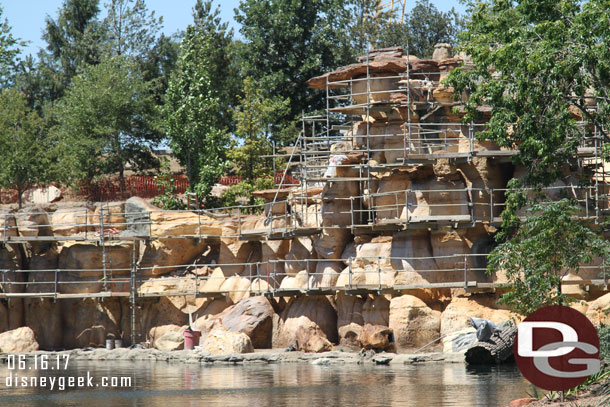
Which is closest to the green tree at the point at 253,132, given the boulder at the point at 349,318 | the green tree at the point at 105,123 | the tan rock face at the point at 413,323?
the green tree at the point at 105,123

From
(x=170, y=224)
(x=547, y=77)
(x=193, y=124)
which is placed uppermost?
(x=193, y=124)

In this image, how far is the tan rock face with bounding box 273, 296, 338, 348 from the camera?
40531 millimetres

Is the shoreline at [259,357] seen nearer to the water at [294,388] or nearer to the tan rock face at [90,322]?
the water at [294,388]

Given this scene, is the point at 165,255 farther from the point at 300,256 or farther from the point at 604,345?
the point at 604,345

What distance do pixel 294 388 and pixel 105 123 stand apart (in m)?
33.3

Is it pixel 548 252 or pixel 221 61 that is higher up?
pixel 221 61

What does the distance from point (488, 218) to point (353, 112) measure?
7297 mm

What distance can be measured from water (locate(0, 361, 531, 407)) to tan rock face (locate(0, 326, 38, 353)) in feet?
27.6

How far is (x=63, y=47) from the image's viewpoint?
236ft

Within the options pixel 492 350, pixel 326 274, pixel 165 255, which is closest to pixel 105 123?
pixel 165 255

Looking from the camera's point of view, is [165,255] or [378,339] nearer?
[378,339]

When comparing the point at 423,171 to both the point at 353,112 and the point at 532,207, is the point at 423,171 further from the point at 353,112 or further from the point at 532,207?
the point at 532,207

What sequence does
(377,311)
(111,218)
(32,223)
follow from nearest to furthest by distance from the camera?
(377,311) < (32,223) < (111,218)

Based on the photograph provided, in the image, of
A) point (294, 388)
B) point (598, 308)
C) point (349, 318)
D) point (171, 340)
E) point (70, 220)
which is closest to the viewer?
point (294, 388)
